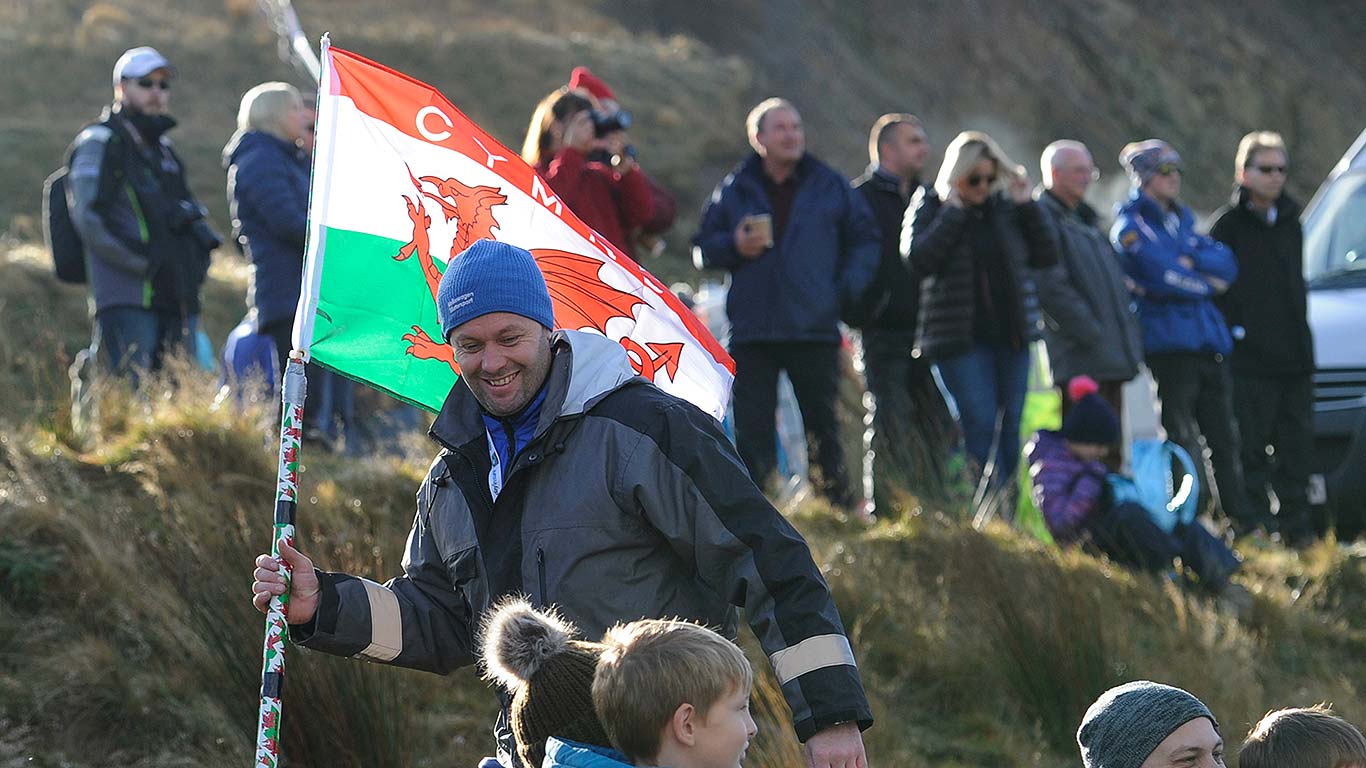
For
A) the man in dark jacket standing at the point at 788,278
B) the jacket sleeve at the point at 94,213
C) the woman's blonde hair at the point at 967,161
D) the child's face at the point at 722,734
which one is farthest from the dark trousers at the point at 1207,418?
the child's face at the point at 722,734

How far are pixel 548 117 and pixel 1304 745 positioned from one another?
5.35 meters

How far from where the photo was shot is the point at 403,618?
4.68 m

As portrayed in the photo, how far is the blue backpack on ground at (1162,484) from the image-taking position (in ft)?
29.4

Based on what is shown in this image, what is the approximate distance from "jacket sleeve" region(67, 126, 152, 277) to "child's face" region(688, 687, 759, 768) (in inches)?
249

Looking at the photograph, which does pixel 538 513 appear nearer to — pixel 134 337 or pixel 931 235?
pixel 931 235

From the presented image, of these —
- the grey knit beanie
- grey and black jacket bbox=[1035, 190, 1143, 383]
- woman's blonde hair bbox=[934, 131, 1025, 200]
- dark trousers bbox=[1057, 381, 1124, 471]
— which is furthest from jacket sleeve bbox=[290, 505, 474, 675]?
grey and black jacket bbox=[1035, 190, 1143, 383]

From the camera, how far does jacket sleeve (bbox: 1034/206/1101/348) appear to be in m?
10.0

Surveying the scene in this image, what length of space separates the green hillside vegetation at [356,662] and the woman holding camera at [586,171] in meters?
1.36

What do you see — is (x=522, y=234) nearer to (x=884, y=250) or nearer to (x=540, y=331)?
(x=540, y=331)

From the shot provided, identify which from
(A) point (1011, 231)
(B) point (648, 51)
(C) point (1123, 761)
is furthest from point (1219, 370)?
(B) point (648, 51)

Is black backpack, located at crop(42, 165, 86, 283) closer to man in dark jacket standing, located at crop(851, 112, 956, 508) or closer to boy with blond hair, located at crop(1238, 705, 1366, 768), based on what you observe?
man in dark jacket standing, located at crop(851, 112, 956, 508)

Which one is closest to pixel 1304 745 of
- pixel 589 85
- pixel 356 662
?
pixel 356 662

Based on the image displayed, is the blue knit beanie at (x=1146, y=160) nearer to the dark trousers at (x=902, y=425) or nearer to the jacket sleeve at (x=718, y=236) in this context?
the dark trousers at (x=902, y=425)

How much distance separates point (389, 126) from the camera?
5.37m
